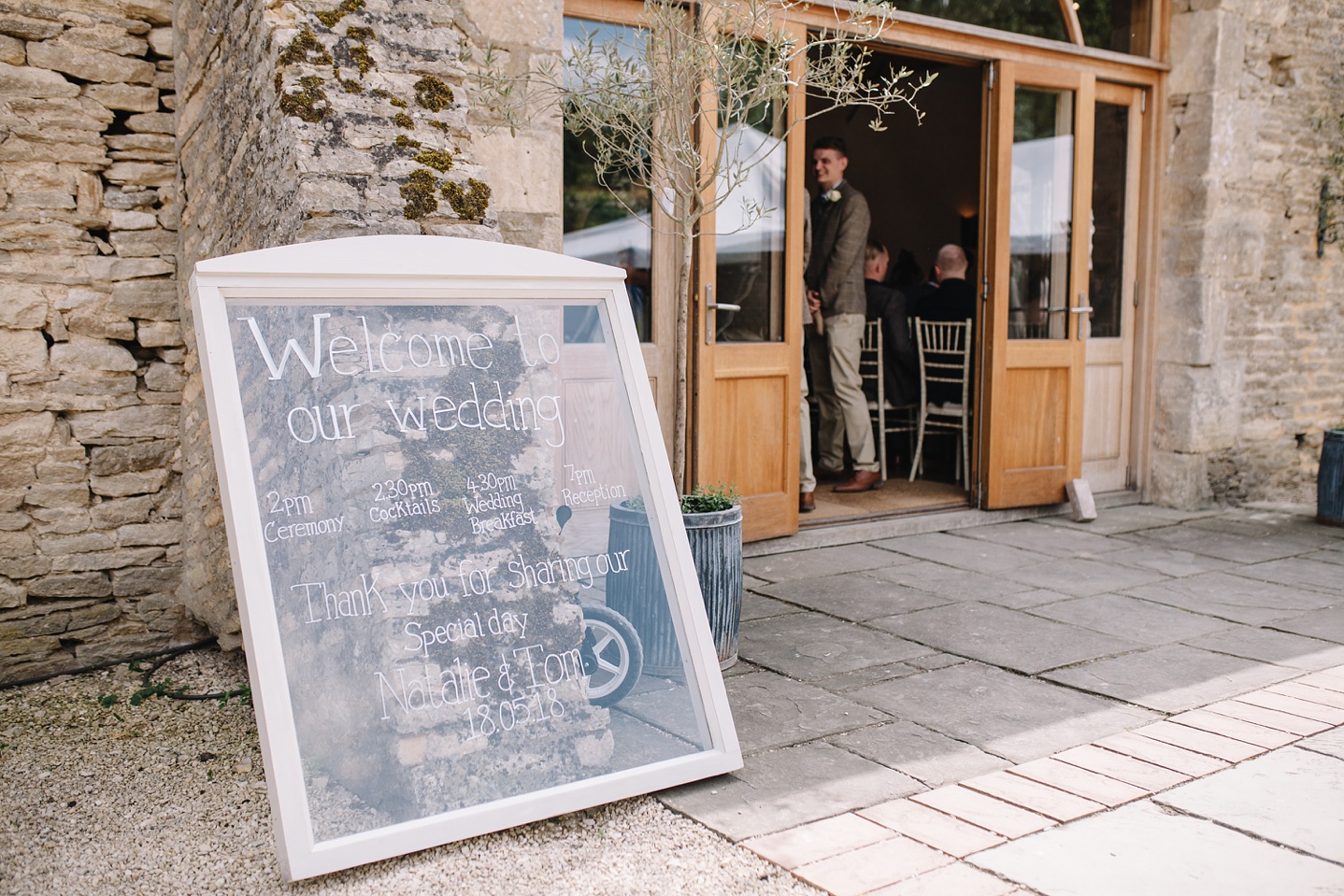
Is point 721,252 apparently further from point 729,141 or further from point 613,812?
point 613,812

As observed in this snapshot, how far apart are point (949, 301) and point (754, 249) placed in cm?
215

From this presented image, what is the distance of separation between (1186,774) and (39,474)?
3307 mm

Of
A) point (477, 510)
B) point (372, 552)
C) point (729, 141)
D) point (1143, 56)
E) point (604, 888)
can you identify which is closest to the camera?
point (604, 888)

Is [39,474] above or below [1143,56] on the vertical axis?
below

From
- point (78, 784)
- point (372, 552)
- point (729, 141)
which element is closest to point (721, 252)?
point (729, 141)

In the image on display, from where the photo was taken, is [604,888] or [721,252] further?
[721,252]

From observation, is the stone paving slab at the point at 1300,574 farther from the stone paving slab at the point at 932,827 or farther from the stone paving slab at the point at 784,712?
the stone paving slab at the point at 932,827

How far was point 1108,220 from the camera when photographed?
19.1 feet

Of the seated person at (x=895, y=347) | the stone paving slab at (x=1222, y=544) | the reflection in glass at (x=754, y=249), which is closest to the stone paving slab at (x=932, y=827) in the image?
the reflection in glass at (x=754, y=249)

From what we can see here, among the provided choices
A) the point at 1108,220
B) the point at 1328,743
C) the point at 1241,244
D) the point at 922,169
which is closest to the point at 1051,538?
the point at 1108,220

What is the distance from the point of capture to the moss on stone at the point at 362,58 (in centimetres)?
257

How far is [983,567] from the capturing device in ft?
14.8

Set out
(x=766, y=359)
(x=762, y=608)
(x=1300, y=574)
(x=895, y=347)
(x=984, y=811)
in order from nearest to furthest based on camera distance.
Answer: (x=984, y=811) < (x=762, y=608) < (x=1300, y=574) < (x=766, y=359) < (x=895, y=347)

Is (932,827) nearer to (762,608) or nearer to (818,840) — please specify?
(818,840)
